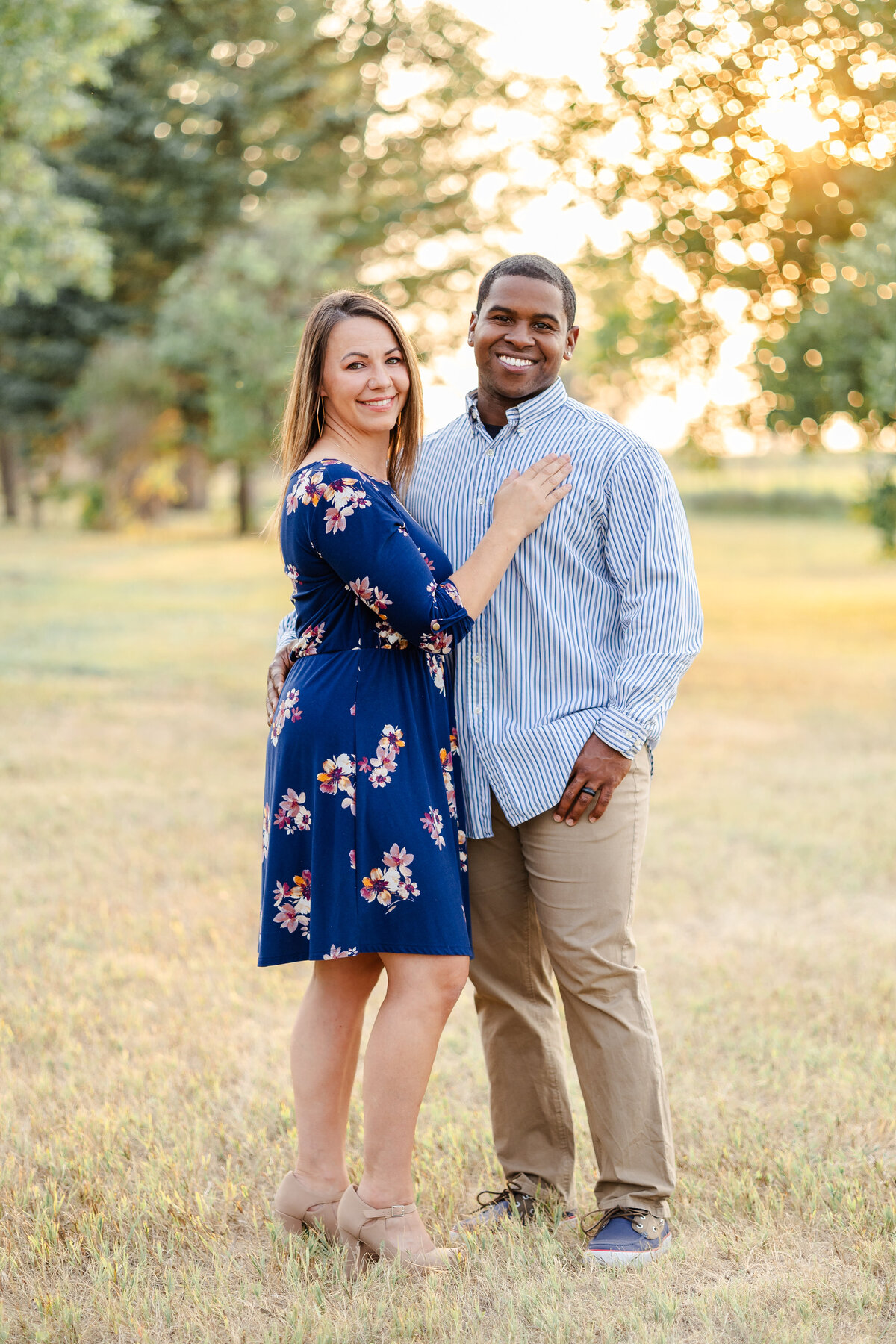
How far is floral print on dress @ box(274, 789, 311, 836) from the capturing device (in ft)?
9.62

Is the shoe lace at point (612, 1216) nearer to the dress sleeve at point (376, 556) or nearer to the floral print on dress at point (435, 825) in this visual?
the floral print on dress at point (435, 825)

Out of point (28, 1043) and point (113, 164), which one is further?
point (113, 164)

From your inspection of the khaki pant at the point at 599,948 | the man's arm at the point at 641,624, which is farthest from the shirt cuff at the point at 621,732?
the khaki pant at the point at 599,948

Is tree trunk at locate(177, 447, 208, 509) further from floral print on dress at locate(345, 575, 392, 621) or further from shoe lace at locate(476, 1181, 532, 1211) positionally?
floral print on dress at locate(345, 575, 392, 621)

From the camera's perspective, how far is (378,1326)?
275cm

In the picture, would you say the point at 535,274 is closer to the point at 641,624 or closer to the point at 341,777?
the point at 641,624

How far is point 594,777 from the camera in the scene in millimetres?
2949

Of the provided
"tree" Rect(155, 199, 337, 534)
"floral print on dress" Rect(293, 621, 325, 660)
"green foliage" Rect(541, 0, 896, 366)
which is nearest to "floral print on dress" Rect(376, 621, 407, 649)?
"floral print on dress" Rect(293, 621, 325, 660)

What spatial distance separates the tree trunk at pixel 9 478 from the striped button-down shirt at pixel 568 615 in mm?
44190

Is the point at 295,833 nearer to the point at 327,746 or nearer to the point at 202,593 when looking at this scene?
the point at 327,746

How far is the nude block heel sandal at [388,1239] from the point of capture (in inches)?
115

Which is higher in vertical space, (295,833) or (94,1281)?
(295,833)

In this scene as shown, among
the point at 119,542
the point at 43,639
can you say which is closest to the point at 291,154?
the point at 119,542

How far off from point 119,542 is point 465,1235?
106ft
